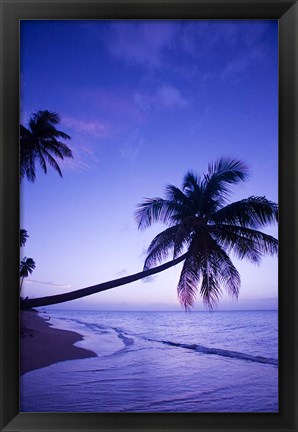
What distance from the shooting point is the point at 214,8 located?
1.38 m

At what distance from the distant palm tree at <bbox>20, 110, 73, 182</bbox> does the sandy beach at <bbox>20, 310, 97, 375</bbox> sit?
65cm

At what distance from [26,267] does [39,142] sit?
564 millimetres

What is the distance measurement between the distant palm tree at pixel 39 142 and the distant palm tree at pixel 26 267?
0.37 metres

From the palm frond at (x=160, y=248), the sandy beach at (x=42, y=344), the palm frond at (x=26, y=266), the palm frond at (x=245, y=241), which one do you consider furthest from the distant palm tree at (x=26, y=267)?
the palm frond at (x=245, y=241)

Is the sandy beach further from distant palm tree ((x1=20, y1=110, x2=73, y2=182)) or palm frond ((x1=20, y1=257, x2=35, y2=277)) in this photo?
distant palm tree ((x1=20, y1=110, x2=73, y2=182))

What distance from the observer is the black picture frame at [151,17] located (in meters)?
1.38

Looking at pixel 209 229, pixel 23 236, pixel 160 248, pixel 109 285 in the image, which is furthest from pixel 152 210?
pixel 23 236

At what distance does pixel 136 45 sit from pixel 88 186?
695 mm

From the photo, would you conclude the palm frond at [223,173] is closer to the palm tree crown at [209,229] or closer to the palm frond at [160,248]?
the palm tree crown at [209,229]

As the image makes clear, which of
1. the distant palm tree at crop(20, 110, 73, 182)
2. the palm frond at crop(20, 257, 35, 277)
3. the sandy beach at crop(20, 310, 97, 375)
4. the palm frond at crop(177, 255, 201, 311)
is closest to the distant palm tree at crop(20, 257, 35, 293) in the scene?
the palm frond at crop(20, 257, 35, 277)

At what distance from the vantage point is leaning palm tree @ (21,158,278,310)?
1683mm

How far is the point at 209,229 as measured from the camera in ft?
5.71

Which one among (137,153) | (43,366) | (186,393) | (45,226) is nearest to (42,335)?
(43,366)

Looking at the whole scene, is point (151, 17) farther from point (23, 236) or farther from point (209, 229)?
point (23, 236)
